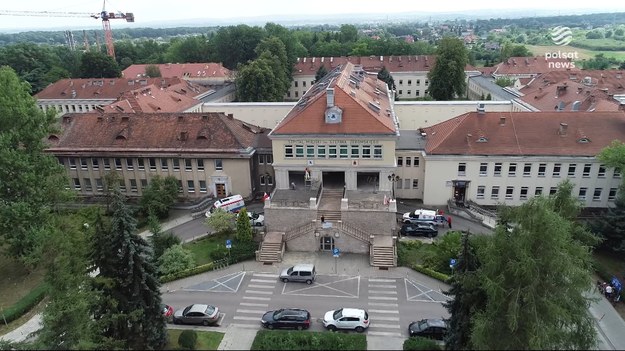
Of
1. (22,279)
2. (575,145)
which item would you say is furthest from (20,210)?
(575,145)

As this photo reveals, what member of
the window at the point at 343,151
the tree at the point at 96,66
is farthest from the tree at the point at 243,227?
the tree at the point at 96,66

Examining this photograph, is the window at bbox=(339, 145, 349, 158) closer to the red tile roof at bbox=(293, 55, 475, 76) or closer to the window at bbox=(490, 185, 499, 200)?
the window at bbox=(490, 185, 499, 200)

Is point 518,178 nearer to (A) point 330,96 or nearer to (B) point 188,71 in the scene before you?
(A) point 330,96

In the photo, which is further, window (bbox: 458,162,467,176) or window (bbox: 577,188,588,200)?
window (bbox: 458,162,467,176)

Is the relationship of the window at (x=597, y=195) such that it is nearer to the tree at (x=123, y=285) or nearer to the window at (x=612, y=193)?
the window at (x=612, y=193)

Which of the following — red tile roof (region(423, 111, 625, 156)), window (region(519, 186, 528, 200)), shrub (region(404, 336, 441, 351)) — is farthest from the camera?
window (region(519, 186, 528, 200))

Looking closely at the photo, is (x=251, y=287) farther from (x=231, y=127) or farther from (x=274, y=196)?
(x=231, y=127)

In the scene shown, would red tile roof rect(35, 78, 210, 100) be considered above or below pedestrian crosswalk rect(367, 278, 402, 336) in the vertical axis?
above

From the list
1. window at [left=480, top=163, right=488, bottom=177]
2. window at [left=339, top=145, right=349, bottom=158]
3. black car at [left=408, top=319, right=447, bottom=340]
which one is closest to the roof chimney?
window at [left=339, top=145, right=349, bottom=158]
